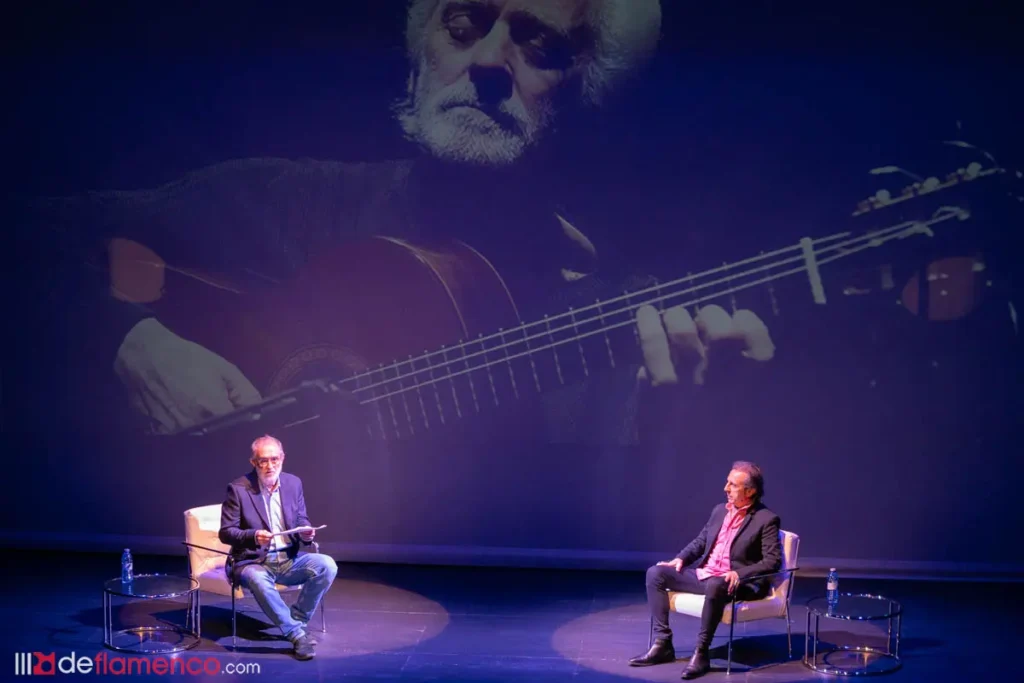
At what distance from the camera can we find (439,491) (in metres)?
6.89

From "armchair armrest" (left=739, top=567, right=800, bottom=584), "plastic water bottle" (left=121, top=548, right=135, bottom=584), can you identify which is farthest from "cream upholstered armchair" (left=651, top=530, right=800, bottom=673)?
"plastic water bottle" (left=121, top=548, right=135, bottom=584)

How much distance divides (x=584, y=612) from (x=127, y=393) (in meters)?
3.12

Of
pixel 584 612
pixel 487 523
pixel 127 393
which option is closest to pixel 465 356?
pixel 487 523

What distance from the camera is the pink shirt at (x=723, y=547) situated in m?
5.23

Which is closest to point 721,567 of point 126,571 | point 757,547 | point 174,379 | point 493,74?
point 757,547

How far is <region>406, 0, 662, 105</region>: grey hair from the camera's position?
655 cm

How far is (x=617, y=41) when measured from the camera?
21.5ft

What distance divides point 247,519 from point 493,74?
2916 millimetres

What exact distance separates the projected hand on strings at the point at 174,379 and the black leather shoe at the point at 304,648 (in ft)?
6.86

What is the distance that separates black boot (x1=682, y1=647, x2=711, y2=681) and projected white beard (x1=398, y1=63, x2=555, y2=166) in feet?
9.86

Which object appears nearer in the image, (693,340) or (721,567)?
(721,567)

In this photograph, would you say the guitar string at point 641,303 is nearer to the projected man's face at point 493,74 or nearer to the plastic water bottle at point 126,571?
the projected man's face at point 493,74

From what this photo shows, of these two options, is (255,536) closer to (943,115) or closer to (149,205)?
(149,205)

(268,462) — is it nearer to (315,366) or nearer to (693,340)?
(315,366)
